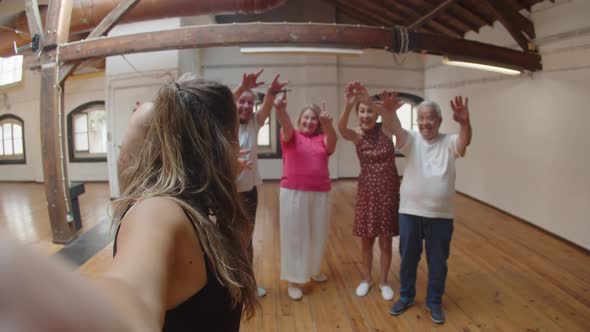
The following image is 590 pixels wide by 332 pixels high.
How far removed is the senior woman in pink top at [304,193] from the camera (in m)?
2.95

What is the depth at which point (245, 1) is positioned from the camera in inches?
180

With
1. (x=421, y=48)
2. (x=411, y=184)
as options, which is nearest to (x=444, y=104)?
(x=421, y=48)

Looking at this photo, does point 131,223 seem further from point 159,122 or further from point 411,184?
point 411,184

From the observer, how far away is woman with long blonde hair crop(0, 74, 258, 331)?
0.52 meters

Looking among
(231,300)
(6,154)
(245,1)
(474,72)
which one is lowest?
(231,300)

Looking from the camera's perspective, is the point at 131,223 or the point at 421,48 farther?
the point at 421,48

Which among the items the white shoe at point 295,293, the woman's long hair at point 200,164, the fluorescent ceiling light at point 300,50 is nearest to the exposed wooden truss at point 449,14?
the fluorescent ceiling light at point 300,50

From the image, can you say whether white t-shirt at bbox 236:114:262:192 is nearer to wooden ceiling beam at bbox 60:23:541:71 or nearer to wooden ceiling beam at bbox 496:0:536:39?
wooden ceiling beam at bbox 60:23:541:71

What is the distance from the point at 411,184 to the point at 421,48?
1831 mm

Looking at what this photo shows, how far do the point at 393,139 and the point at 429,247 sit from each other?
2.26 m

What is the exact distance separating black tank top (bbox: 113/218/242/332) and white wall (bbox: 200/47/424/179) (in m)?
8.12

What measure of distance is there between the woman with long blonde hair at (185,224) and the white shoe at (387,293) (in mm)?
2296

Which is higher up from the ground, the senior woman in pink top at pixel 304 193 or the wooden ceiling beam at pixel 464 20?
the wooden ceiling beam at pixel 464 20

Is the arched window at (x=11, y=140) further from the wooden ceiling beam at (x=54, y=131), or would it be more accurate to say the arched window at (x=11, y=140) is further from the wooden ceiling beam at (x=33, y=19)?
the wooden ceiling beam at (x=33, y=19)
